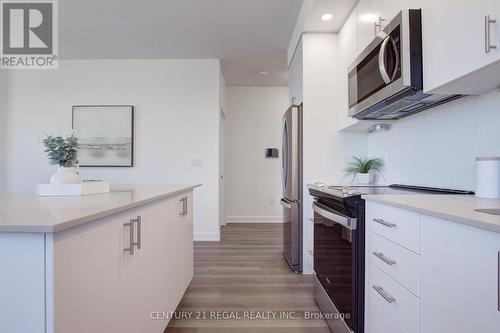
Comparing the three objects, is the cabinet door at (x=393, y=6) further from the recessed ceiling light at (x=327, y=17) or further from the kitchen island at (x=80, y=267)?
the kitchen island at (x=80, y=267)

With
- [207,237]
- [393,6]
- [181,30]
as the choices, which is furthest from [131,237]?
[207,237]

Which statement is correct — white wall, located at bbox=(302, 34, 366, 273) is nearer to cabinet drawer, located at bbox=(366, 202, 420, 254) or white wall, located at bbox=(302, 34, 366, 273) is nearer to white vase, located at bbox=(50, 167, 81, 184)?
cabinet drawer, located at bbox=(366, 202, 420, 254)

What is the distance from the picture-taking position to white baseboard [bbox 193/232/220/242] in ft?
13.5

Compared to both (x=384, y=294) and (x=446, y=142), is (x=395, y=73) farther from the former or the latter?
(x=384, y=294)

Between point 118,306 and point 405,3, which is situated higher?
point 405,3

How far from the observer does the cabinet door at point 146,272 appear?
1.19 m

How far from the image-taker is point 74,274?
2.61ft

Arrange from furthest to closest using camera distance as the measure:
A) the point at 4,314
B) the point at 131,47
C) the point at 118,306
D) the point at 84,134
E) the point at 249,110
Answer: the point at 249,110, the point at 84,134, the point at 131,47, the point at 118,306, the point at 4,314

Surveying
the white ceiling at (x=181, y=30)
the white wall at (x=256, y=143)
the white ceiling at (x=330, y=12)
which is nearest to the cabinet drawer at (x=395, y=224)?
the white ceiling at (x=330, y=12)

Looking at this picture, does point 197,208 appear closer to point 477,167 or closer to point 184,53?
point 184,53

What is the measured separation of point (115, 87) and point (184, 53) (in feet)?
3.61

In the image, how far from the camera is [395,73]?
5.01ft

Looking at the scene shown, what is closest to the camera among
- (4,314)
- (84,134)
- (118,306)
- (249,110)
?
(4,314)

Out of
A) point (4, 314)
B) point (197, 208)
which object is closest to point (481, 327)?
point (4, 314)
